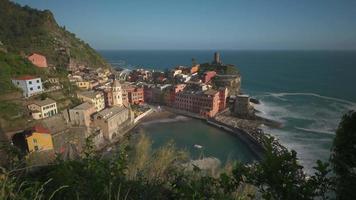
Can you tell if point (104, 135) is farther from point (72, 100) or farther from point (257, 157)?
point (257, 157)

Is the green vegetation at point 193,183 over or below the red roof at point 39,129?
over

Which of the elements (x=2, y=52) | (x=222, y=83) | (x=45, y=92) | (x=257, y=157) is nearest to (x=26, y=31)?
(x=2, y=52)

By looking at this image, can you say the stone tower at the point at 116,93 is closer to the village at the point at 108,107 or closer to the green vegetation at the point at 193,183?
the village at the point at 108,107

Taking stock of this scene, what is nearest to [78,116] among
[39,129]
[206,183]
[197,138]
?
[39,129]

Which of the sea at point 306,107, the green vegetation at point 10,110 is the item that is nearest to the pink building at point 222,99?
the sea at point 306,107

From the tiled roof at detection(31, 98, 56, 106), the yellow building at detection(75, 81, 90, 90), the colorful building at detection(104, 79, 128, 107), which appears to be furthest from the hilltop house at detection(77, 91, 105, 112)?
the tiled roof at detection(31, 98, 56, 106)
